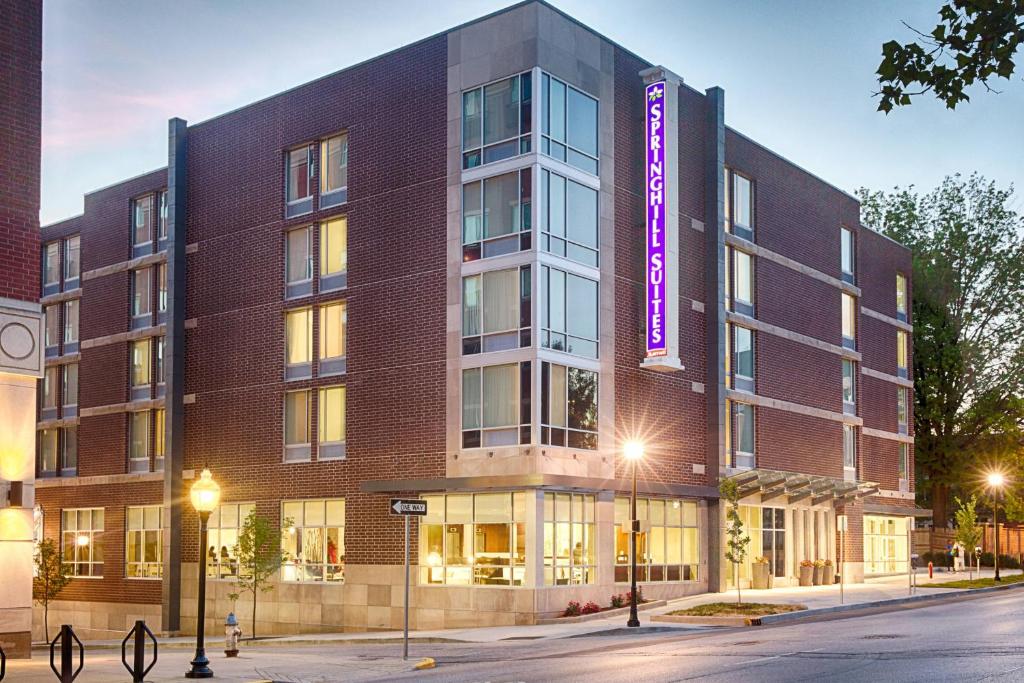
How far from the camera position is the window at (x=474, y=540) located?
3875 centimetres

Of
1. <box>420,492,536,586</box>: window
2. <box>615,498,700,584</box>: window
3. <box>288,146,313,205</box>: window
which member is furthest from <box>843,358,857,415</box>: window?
<box>288,146,313,205</box>: window

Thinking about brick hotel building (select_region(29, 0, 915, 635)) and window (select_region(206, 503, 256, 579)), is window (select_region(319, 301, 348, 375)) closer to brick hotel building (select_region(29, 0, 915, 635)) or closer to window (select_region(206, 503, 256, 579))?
brick hotel building (select_region(29, 0, 915, 635))

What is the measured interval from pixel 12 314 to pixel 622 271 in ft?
78.0

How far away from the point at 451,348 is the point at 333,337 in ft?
20.3

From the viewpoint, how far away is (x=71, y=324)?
188ft

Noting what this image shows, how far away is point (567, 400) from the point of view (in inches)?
1560

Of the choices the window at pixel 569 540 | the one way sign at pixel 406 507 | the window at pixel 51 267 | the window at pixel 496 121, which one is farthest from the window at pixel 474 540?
the window at pixel 51 267

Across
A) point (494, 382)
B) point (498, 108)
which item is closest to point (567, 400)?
Answer: point (494, 382)

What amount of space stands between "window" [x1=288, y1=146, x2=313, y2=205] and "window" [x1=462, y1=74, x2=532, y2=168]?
25.5ft

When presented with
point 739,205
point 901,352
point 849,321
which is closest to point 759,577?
point 739,205

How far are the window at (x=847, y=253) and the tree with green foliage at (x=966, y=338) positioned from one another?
14.1m

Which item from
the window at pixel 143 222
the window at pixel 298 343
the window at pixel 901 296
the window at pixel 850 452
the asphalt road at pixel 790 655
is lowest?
the asphalt road at pixel 790 655

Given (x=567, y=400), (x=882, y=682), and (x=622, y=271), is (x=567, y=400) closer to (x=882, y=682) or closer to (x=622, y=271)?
(x=622, y=271)

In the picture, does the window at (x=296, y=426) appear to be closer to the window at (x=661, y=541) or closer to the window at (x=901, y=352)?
the window at (x=661, y=541)
